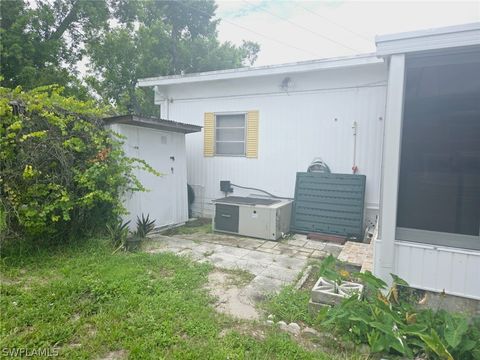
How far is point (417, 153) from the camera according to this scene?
2.88 meters

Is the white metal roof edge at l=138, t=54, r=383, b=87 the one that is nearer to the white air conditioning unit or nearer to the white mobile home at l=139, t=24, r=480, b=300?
the white mobile home at l=139, t=24, r=480, b=300

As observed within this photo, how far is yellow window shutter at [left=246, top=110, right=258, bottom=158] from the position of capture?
19.7 feet

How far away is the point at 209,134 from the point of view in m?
6.50

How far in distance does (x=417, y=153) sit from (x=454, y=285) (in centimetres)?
125

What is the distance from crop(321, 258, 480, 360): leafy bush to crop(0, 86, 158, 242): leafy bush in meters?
3.35

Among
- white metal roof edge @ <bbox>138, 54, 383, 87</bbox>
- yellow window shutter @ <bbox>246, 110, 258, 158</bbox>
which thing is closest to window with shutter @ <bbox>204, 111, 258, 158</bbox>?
yellow window shutter @ <bbox>246, 110, 258, 158</bbox>

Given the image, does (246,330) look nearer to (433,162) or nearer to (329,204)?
(433,162)

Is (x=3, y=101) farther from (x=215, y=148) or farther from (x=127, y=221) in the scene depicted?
(x=215, y=148)

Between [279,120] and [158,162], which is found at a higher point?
[279,120]

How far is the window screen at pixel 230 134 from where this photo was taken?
20.5 ft

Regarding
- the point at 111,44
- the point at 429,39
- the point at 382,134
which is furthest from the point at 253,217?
the point at 111,44

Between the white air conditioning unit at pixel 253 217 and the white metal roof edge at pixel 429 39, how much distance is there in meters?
3.06

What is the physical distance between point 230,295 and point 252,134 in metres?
3.79

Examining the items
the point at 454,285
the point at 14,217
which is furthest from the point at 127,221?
the point at 454,285
